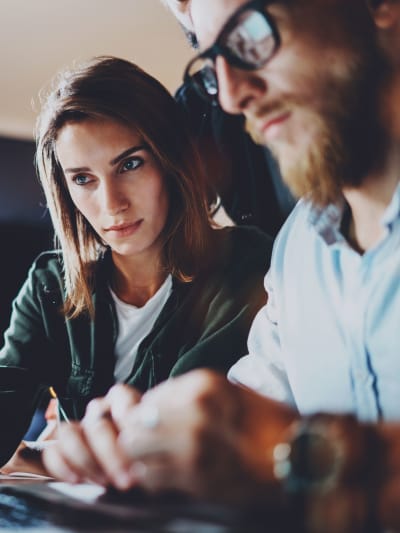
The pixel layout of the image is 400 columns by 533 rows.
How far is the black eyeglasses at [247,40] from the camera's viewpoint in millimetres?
790

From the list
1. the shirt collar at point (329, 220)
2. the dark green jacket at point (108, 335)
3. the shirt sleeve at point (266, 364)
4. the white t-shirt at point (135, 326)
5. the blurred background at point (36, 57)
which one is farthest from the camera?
the blurred background at point (36, 57)

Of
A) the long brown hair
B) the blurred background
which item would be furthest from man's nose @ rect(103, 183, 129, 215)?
the blurred background

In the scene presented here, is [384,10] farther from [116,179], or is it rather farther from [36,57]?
[36,57]

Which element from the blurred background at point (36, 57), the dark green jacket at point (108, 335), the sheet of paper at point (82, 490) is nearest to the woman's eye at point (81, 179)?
the dark green jacket at point (108, 335)

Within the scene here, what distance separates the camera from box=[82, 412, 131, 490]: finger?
2.00 ft

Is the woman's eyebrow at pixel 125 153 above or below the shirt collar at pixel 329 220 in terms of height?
above

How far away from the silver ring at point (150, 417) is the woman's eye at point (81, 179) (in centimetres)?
100

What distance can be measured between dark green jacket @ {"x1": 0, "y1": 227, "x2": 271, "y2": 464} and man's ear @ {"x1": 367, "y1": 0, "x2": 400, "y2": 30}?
699mm

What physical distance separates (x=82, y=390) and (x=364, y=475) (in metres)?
1.05

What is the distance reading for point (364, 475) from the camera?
50cm

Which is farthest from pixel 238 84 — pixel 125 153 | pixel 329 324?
pixel 125 153

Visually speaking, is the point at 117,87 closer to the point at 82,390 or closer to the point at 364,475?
the point at 82,390

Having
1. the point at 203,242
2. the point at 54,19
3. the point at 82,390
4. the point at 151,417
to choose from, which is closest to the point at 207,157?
the point at 203,242

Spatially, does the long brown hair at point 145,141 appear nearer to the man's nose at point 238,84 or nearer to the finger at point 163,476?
the man's nose at point 238,84
